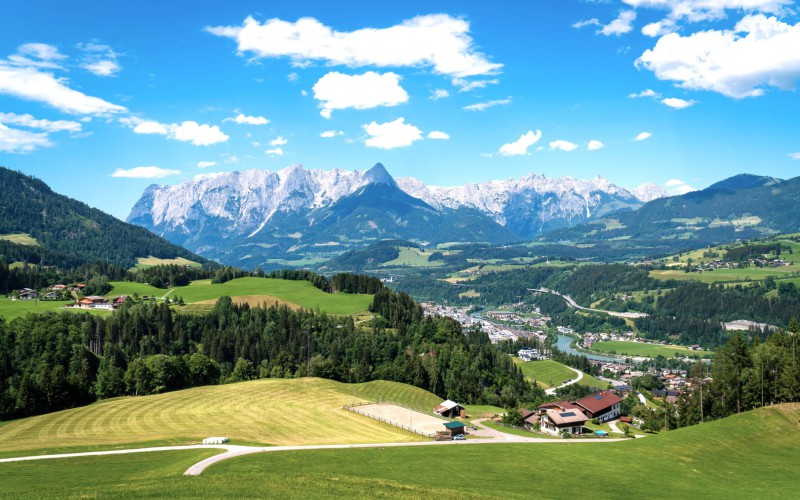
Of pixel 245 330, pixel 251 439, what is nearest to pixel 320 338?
pixel 245 330

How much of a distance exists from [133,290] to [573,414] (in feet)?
475

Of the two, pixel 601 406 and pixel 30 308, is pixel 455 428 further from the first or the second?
pixel 30 308

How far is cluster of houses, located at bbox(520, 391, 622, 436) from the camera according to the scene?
84.8 meters

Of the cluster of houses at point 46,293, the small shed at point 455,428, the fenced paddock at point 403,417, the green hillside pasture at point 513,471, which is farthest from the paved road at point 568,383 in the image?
the cluster of houses at point 46,293

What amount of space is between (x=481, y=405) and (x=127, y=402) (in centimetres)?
6511

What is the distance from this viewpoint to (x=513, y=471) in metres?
43.7

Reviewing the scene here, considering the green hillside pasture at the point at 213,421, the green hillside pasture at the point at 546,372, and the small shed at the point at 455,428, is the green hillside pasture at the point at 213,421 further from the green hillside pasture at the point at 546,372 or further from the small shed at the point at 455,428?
the green hillside pasture at the point at 546,372

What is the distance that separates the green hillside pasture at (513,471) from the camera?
33.8 meters

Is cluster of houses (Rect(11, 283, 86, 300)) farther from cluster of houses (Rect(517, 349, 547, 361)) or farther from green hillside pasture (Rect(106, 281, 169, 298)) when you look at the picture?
cluster of houses (Rect(517, 349, 547, 361))

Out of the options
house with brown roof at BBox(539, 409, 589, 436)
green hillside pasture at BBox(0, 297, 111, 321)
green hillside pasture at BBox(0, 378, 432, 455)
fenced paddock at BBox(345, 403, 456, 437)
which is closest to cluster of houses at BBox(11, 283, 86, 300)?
green hillside pasture at BBox(0, 297, 111, 321)

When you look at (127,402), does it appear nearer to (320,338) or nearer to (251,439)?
(251,439)

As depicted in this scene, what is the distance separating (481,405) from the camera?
112m

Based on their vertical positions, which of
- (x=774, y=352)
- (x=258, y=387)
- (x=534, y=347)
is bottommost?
(x=534, y=347)

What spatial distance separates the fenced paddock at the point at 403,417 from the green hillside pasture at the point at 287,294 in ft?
251
